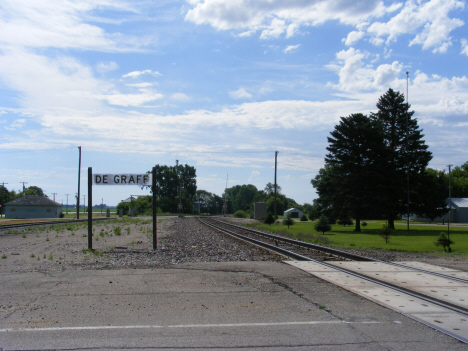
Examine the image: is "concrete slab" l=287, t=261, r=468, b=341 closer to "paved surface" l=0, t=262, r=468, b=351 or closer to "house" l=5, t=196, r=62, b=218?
"paved surface" l=0, t=262, r=468, b=351

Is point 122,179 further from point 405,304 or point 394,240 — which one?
point 394,240

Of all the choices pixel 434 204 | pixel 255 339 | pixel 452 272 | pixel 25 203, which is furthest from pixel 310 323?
pixel 25 203

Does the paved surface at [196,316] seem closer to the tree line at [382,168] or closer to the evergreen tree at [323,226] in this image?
the evergreen tree at [323,226]

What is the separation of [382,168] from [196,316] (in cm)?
3920

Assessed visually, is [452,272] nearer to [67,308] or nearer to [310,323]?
[310,323]

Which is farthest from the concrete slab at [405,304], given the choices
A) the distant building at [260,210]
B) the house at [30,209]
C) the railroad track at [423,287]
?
the house at [30,209]

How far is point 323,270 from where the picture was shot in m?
10.6

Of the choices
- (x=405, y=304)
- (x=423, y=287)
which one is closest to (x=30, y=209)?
(x=423, y=287)

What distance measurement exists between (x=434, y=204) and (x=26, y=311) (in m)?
42.1

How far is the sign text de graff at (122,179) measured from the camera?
52.8 feet

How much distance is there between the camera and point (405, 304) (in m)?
6.97

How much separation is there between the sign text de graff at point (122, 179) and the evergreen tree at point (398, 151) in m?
30.5

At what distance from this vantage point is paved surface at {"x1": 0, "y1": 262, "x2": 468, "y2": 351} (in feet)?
16.8

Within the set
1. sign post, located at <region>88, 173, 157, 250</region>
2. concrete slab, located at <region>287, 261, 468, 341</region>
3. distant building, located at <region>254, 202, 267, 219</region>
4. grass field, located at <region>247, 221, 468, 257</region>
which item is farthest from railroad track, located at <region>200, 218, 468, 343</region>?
distant building, located at <region>254, 202, 267, 219</region>
